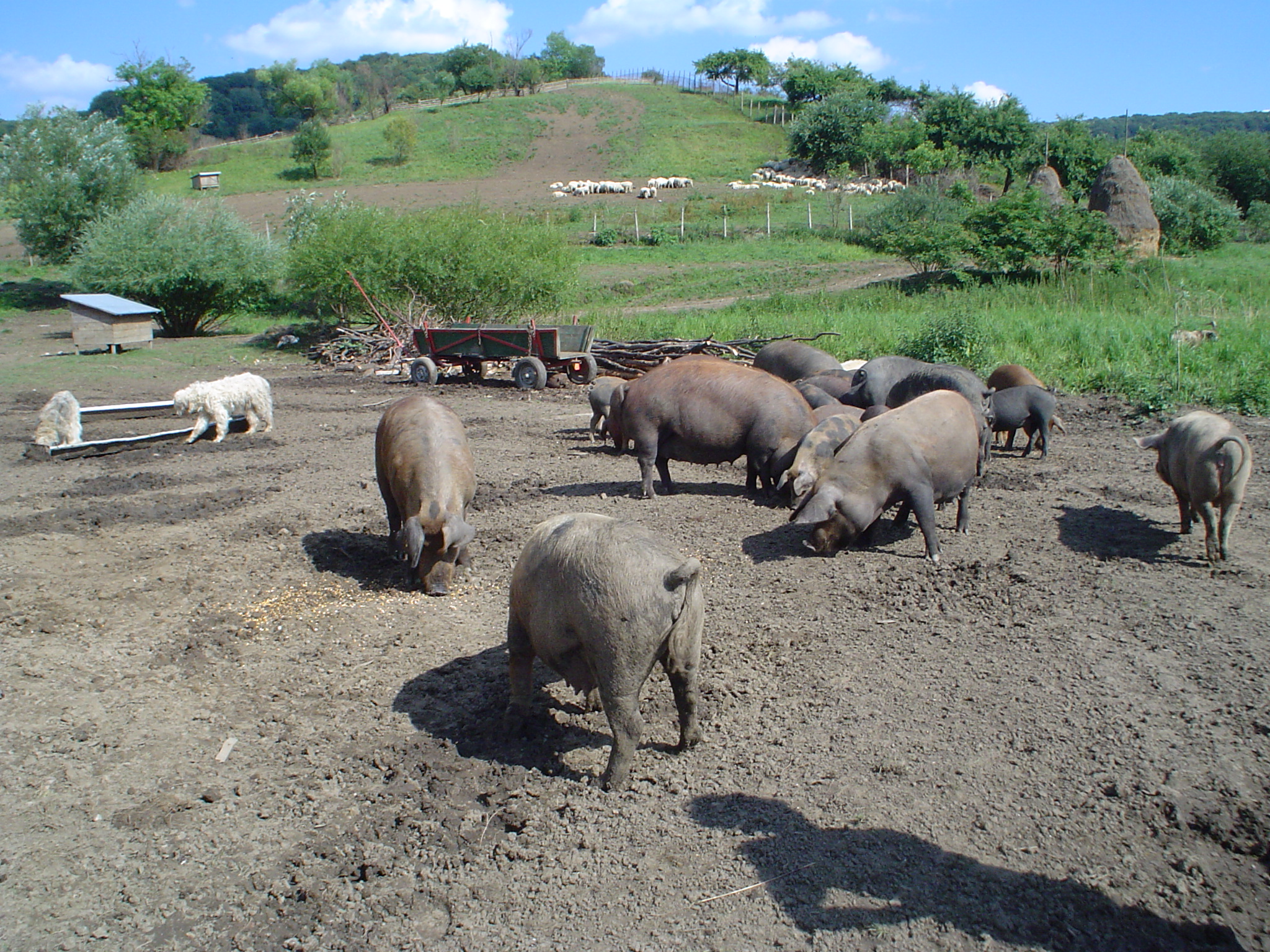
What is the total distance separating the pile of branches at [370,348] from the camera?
20.0 m

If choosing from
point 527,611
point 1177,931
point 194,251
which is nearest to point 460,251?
point 194,251

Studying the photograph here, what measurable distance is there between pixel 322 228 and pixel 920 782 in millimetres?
22279

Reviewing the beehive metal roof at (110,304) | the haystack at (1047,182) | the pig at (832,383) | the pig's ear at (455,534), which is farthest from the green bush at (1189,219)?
the beehive metal roof at (110,304)

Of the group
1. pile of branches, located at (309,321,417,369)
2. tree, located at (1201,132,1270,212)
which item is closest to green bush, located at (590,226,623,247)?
pile of branches, located at (309,321,417,369)

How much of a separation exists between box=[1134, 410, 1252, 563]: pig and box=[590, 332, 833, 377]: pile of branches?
372 inches

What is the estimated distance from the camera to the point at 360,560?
303 inches

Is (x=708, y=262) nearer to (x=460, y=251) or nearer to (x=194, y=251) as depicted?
(x=460, y=251)

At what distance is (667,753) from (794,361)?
9.84m

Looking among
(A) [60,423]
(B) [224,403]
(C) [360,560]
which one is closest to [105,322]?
(A) [60,423]

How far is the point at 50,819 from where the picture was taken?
4121 millimetres

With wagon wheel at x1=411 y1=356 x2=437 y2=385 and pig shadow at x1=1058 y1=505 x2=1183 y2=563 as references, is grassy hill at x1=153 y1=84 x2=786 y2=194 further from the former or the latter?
pig shadow at x1=1058 y1=505 x2=1183 y2=563

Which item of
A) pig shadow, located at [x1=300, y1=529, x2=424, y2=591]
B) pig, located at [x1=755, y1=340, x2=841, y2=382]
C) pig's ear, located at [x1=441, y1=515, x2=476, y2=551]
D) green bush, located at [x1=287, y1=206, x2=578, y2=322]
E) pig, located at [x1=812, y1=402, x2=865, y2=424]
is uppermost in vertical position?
green bush, located at [x1=287, y1=206, x2=578, y2=322]

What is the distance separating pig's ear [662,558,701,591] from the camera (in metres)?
4.08

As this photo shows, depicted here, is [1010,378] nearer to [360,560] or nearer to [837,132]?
[360,560]
